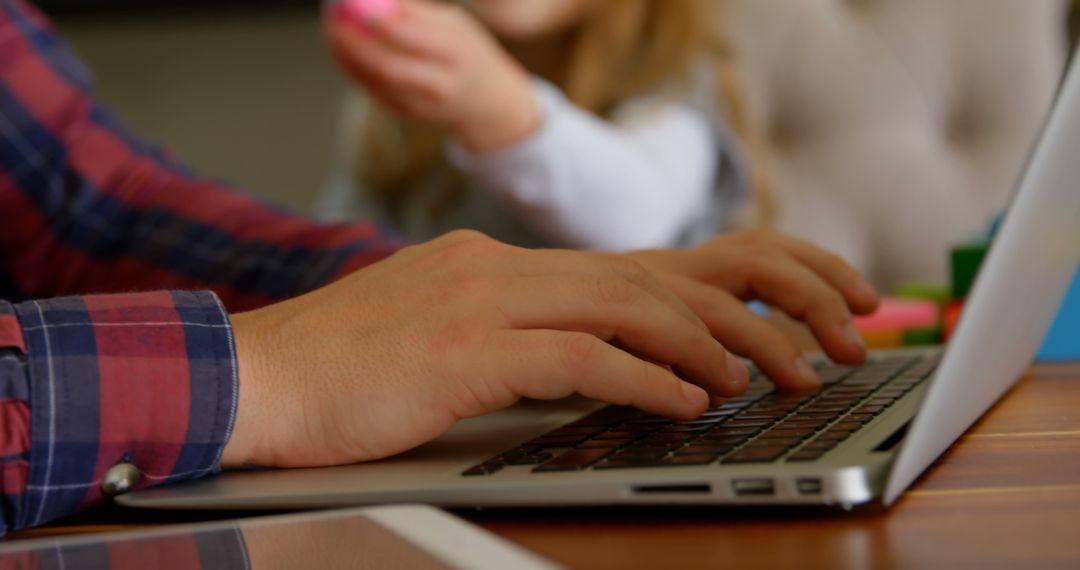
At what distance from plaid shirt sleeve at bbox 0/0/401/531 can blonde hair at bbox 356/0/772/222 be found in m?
0.72

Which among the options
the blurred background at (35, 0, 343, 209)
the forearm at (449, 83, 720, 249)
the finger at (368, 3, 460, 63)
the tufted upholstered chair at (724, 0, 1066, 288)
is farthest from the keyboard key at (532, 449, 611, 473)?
the blurred background at (35, 0, 343, 209)

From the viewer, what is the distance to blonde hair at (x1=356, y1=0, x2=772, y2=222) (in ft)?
4.94

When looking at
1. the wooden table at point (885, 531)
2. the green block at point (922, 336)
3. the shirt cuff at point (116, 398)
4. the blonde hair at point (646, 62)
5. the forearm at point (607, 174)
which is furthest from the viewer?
the blonde hair at point (646, 62)

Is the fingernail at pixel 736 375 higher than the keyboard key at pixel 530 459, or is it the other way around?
the fingernail at pixel 736 375

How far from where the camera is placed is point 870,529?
0.93 feet

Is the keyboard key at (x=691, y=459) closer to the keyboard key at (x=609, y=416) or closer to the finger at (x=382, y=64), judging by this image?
the keyboard key at (x=609, y=416)

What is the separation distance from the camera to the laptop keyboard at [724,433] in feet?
1.07

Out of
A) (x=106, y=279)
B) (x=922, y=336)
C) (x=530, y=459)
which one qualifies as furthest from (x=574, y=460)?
(x=106, y=279)

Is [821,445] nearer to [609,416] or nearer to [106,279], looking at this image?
[609,416]

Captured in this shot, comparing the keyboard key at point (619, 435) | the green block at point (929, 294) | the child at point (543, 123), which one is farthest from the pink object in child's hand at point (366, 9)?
the keyboard key at point (619, 435)

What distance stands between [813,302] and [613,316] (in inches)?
6.2

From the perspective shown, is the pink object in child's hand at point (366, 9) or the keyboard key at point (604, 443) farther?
the pink object in child's hand at point (366, 9)

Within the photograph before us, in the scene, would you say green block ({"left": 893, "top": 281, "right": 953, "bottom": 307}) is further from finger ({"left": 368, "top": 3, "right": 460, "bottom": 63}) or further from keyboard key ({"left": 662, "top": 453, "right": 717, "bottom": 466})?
keyboard key ({"left": 662, "top": 453, "right": 717, "bottom": 466})

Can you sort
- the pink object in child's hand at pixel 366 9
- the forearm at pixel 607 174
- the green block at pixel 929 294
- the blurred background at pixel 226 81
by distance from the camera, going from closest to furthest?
the green block at pixel 929 294
the pink object in child's hand at pixel 366 9
the forearm at pixel 607 174
the blurred background at pixel 226 81
